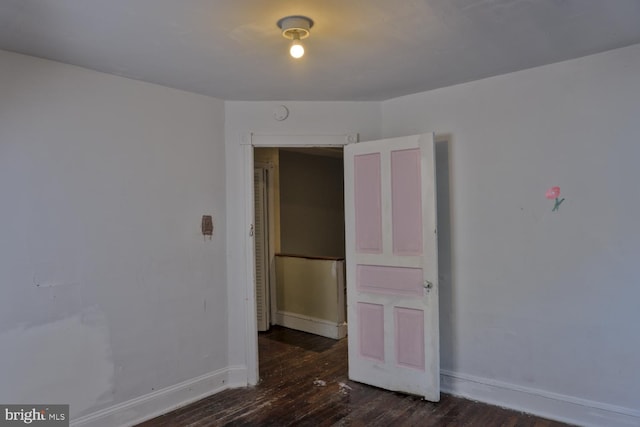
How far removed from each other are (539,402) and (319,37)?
277 centimetres

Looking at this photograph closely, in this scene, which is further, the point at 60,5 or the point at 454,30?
the point at 454,30

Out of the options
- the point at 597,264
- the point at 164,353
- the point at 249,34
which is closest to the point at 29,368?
the point at 164,353

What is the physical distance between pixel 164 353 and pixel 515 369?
2.54 metres

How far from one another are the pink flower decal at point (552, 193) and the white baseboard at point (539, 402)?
52.0 inches

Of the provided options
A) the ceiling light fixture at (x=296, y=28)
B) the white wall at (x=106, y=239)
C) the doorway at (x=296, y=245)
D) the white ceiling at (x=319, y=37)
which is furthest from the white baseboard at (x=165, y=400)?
the ceiling light fixture at (x=296, y=28)

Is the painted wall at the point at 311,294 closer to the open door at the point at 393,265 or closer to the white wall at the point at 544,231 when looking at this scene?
the open door at the point at 393,265

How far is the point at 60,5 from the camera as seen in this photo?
182cm

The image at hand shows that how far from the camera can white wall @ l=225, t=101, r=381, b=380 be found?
3393 millimetres

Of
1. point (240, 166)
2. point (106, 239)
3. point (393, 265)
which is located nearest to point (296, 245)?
point (240, 166)

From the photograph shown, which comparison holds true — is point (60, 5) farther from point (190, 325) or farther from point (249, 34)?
point (190, 325)

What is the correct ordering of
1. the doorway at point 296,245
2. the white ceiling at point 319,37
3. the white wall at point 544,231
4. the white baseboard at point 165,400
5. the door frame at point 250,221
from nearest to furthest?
the white ceiling at point 319,37, the white wall at point 544,231, the white baseboard at point 165,400, the door frame at point 250,221, the doorway at point 296,245

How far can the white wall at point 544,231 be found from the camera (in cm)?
251

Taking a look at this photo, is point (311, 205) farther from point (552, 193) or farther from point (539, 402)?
point (539, 402)

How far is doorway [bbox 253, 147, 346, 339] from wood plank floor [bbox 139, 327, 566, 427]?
3.94 feet
